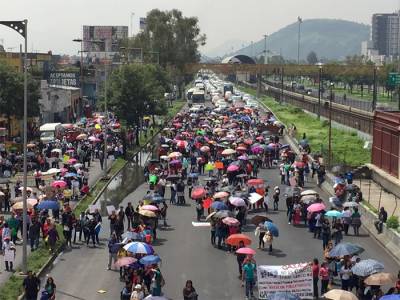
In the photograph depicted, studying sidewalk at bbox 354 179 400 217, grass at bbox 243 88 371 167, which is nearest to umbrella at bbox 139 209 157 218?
sidewalk at bbox 354 179 400 217

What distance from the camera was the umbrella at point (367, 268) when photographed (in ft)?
66.3

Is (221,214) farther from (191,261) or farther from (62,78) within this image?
(62,78)

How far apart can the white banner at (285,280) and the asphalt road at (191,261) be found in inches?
67.3

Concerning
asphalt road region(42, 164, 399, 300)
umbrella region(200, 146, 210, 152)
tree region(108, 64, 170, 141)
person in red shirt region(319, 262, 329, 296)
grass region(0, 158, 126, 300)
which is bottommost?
asphalt road region(42, 164, 399, 300)

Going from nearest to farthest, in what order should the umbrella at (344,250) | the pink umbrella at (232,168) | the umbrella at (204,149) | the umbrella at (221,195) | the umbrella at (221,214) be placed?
the umbrella at (344,250) → the umbrella at (221,214) → the umbrella at (221,195) → the pink umbrella at (232,168) → the umbrella at (204,149)

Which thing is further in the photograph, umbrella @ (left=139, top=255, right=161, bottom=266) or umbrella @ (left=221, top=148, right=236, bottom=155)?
umbrella @ (left=221, top=148, right=236, bottom=155)

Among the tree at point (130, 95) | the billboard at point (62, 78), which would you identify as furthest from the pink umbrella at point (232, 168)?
the billboard at point (62, 78)

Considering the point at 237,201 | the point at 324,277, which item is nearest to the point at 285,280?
the point at 324,277

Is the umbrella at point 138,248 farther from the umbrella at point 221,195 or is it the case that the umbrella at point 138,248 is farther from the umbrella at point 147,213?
the umbrella at point 221,195

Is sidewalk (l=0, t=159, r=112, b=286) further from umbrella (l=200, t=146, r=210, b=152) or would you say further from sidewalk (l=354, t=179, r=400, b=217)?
sidewalk (l=354, t=179, r=400, b=217)

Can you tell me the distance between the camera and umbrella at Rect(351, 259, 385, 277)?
20.2 meters

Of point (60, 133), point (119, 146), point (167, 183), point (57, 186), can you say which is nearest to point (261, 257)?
point (57, 186)

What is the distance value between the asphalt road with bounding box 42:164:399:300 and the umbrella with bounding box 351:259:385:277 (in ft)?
11.0

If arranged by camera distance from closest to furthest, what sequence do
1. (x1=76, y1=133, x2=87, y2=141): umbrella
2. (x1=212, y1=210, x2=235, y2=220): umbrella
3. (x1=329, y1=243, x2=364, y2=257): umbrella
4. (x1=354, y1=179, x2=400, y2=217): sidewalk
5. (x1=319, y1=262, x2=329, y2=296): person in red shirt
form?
(x1=319, y1=262, x2=329, y2=296): person in red shirt → (x1=329, y1=243, x2=364, y2=257): umbrella → (x1=212, y1=210, x2=235, y2=220): umbrella → (x1=354, y1=179, x2=400, y2=217): sidewalk → (x1=76, y1=133, x2=87, y2=141): umbrella
